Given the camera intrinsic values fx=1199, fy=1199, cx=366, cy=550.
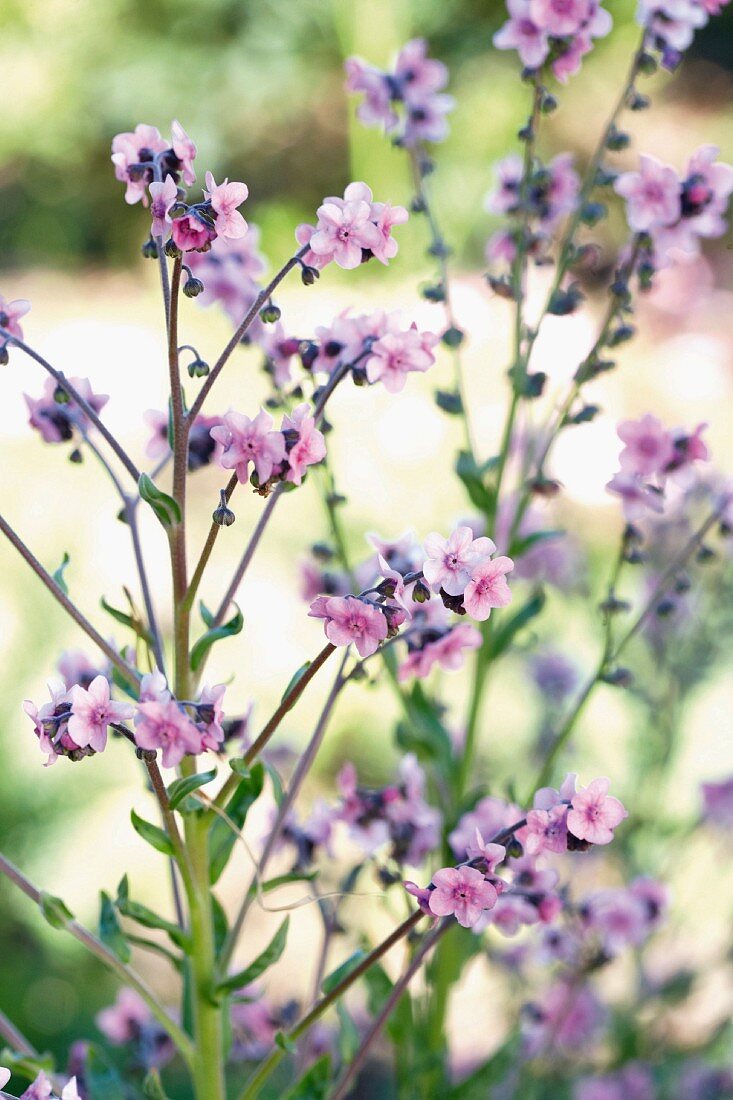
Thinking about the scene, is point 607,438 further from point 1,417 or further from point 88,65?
point 88,65

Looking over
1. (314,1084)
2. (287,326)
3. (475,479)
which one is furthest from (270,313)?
(287,326)

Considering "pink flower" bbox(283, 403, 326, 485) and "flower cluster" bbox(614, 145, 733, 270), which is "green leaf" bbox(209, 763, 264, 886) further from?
"flower cluster" bbox(614, 145, 733, 270)

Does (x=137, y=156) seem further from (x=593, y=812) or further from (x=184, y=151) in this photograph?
(x=593, y=812)

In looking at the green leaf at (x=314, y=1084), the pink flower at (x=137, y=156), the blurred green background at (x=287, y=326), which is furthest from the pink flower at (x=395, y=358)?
the blurred green background at (x=287, y=326)

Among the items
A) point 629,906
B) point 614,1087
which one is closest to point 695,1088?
point 614,1087

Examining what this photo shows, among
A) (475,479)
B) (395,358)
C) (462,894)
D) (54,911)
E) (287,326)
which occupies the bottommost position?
(54,911)

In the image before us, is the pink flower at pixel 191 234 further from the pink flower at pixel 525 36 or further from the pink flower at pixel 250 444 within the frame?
the pink flower at pixel 525 36
